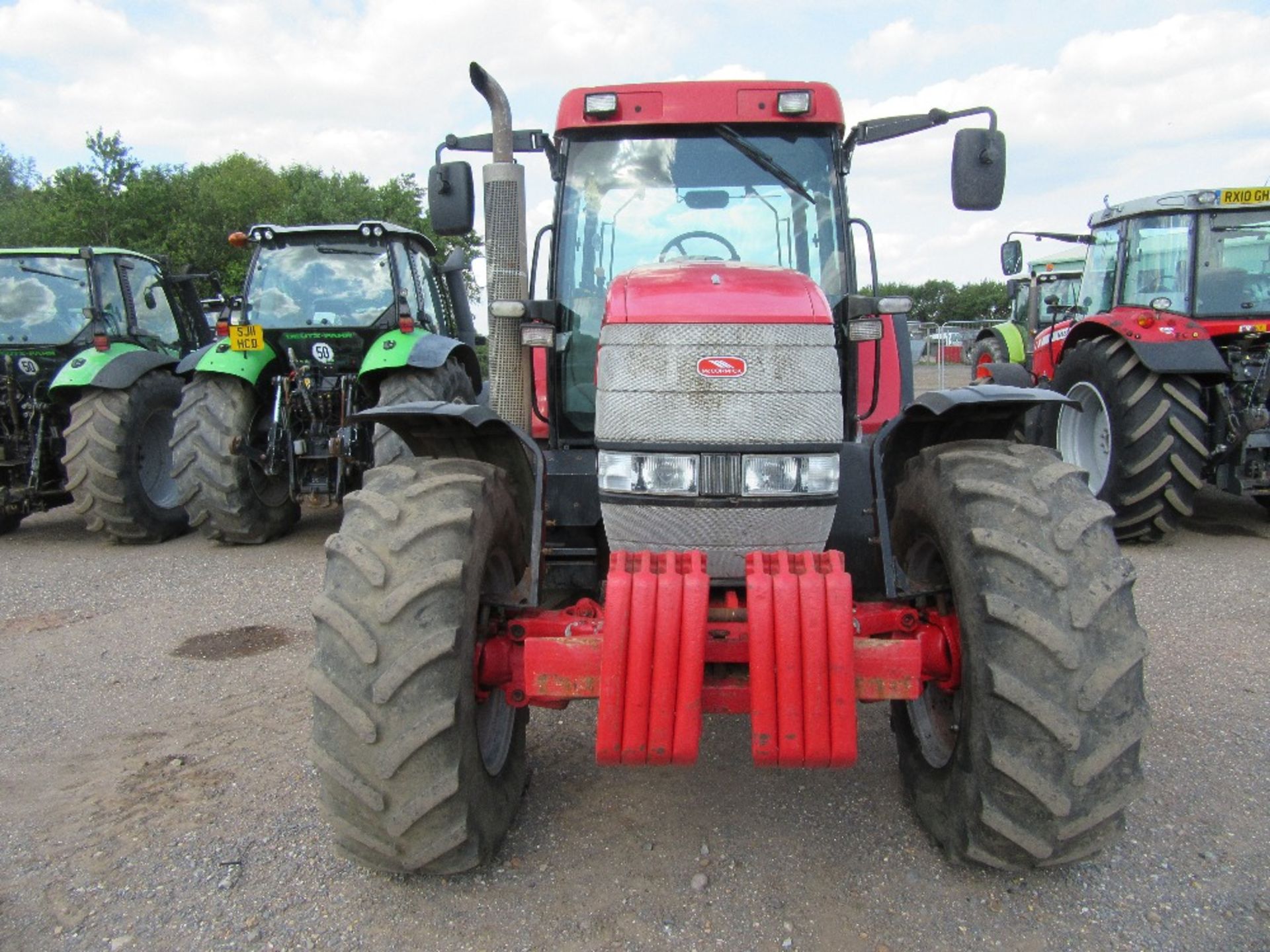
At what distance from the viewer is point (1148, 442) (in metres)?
6.71

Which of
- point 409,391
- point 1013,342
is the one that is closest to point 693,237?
point 409,391

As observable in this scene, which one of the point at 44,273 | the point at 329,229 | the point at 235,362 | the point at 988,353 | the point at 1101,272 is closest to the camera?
the point at 235,362

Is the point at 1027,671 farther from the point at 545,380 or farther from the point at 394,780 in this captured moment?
the point at 545,380

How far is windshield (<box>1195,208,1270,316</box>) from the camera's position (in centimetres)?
737

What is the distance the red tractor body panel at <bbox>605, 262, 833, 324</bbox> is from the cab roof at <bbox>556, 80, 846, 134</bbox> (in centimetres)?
95

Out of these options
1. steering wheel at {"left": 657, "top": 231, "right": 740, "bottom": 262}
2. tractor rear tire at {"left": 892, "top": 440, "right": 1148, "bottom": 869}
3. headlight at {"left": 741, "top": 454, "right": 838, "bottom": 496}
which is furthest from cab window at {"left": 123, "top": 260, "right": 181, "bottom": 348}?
tractor rear tire at {"left": 892, "top": 440, "right": 1148, "bottom": 869}

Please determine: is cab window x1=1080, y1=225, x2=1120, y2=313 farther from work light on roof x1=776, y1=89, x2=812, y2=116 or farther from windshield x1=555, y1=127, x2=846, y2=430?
work light on roof x1=776, y1=89, x2=812, y2=116

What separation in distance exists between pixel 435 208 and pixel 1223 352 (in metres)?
6.37

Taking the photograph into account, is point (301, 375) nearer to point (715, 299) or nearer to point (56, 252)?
point (56, 252)

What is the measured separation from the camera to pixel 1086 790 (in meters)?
2.38

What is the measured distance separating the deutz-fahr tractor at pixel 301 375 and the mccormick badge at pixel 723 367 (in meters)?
4.26

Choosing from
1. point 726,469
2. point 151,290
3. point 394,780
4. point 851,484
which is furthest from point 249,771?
point 151,290

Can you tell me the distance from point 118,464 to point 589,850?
601 centimetres

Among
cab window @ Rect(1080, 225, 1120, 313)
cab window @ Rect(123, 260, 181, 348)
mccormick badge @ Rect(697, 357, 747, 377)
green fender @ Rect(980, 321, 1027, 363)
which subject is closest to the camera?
mccormick badge @ Rect(697, 357, 747, 377)
